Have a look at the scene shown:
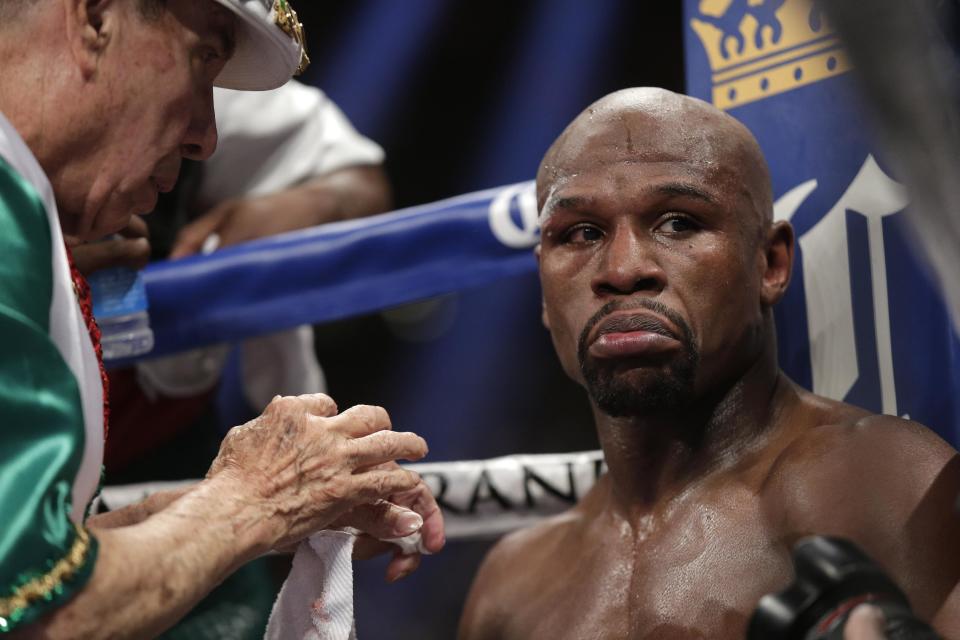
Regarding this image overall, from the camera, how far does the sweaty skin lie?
1.42m

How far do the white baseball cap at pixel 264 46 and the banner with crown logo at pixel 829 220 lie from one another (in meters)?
0.68

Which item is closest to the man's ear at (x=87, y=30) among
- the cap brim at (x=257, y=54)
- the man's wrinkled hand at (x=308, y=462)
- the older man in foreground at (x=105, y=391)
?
the older man in foreground at (x=105, y=391)

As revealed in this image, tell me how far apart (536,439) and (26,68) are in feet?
8.30

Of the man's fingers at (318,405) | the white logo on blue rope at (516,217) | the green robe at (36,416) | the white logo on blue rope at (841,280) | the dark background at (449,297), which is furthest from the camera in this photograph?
the dark background at (449,297)

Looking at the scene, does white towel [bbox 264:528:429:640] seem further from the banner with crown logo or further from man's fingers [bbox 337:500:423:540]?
the banner with crown logo

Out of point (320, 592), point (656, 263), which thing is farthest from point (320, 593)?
Answer: point (656, 263)

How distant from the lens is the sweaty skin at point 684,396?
4.67ft

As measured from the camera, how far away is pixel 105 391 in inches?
56.7

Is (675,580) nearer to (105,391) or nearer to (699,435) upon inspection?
(699,435)

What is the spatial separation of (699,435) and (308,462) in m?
0.57

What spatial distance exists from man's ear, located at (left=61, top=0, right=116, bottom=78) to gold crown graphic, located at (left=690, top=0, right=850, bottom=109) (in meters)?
0.98

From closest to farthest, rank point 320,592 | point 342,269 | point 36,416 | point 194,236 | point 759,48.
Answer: point 36,416
point 320,592
point 759,48
point 342,269
point 194,236

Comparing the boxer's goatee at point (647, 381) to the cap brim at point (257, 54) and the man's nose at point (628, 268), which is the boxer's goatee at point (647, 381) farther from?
the cap brim at point (257, 54)

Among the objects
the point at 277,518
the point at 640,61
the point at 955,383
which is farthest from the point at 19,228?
the point at 640,61
